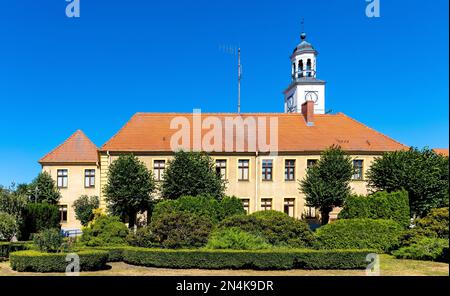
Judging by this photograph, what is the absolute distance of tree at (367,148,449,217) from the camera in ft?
86.8

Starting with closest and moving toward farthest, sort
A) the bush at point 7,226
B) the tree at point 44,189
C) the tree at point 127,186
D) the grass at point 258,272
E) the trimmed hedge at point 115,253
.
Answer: the grass at point 258,272
the trimmed hedge at point 115,253
the bush at point 7,226
the tree at point 127,186
the tree at point 44,189

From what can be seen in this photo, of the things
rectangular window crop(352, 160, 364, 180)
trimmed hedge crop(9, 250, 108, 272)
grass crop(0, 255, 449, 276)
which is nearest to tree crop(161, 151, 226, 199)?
rectangular window crop(352, 160, 364, 180)

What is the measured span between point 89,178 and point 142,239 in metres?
25.0

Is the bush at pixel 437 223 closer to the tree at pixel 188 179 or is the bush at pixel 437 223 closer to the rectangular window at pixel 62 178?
the tree at pixel 188 179

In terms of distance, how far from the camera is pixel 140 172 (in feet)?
98.5

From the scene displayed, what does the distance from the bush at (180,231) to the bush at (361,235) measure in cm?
628

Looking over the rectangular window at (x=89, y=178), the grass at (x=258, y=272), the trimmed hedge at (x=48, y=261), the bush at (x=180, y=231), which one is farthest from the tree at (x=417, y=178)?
the rectangular window at (x=89, y=178)

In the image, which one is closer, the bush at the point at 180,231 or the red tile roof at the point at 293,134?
the bush at the point at 180,231

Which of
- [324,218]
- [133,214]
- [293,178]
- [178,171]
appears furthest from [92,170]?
[324,218]

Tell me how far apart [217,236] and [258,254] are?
99.5 inches

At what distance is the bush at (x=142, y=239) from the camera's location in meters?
18.2

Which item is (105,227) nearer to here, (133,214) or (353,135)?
(133,214)

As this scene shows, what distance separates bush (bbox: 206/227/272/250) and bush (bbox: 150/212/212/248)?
62cm

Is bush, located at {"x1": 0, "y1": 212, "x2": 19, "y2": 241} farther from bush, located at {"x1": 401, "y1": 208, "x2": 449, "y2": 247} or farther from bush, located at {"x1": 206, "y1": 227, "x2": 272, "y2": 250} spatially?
bush, located at {"x1": 401, "y1": 208, "x2": 449, "y2": 247}
